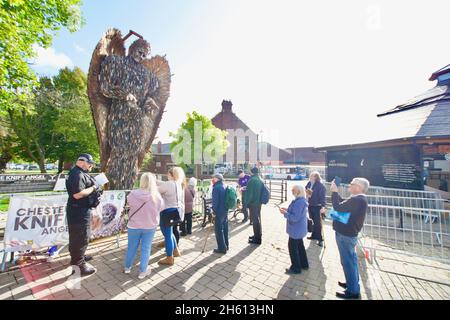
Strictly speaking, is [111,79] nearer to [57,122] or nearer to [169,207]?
[169,207]

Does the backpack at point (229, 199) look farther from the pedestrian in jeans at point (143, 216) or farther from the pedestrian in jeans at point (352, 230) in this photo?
the pedestrian in jeans at point (352, 230)

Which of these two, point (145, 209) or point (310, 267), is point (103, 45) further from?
point (310, 267)

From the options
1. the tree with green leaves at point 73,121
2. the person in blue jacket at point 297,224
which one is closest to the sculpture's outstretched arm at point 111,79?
the person in blue jacket at point 297,224

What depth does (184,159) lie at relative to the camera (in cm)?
2594

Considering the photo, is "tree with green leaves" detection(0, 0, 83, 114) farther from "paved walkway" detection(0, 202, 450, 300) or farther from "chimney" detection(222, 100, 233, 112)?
"chimney" detection(222, 100, 233, 112)

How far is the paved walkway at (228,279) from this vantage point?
292 centimetres

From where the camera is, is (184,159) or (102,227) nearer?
(102,227)

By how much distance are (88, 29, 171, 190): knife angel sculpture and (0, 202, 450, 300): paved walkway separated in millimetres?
2310

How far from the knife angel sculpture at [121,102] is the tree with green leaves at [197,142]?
19142 millimetres

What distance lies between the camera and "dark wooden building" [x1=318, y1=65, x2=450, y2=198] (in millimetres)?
7387

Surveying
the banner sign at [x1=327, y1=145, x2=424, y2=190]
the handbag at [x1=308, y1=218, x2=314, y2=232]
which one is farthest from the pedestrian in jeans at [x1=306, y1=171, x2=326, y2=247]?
the banner sign at [x1=327, y1=145, x2=424, y2=190]
